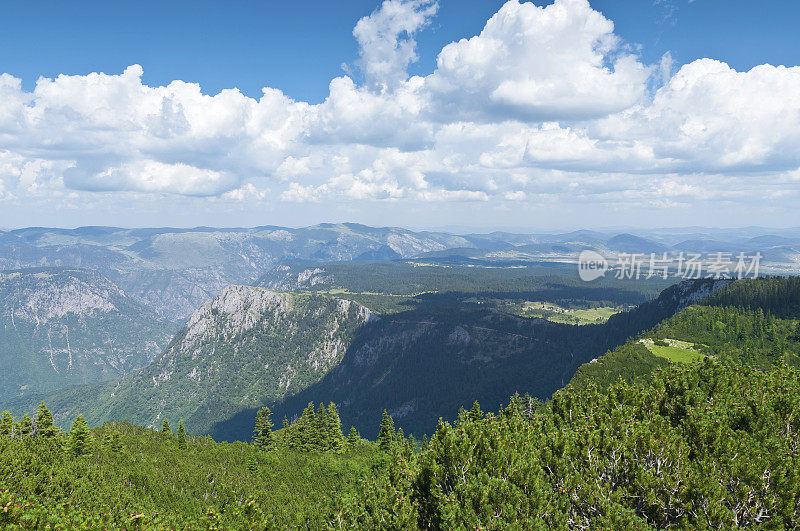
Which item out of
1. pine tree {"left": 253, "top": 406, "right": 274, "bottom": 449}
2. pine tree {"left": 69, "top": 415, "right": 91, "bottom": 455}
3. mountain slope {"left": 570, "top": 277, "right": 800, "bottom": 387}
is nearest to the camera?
pine tree {"left": 69, "top": 415, "right": 91, "bottom": 455}

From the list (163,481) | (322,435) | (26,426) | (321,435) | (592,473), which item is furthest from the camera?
(322,435)

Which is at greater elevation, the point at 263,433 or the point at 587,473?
the point at 587,473

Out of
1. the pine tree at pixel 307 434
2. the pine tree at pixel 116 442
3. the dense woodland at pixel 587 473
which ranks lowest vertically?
the pine tree at pixel 307 434

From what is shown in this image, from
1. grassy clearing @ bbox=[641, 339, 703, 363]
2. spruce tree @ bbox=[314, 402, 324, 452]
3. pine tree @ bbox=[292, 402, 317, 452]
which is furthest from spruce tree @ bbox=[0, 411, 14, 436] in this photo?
grassy clearing @ bbox=[641, 339, 703, 363]

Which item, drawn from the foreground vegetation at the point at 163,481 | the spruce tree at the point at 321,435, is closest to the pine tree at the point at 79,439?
the foreground vegetation at the point at 163,481

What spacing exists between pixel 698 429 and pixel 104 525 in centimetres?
3479

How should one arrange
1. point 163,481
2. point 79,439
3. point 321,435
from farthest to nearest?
point 321,435, point 79,439, point 163,481

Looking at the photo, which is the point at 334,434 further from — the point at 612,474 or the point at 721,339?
the point at 721,339

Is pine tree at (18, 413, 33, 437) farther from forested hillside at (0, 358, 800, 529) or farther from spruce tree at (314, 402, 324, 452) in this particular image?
spruce tree at (314, 402, 324, 452)

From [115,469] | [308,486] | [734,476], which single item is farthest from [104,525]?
[308,486]

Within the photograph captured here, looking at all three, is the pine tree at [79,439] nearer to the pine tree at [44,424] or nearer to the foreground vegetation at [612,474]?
the pine tree at [44,424]

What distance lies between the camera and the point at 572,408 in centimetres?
3675

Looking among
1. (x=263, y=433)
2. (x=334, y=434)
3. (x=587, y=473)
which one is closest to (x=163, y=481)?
(x=263, y=433)

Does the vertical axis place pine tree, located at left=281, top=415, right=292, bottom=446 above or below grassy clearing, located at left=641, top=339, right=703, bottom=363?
below
